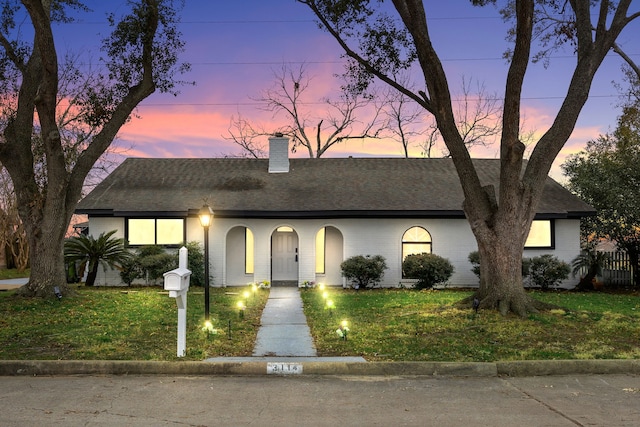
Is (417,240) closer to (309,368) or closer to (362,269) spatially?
(362,269)

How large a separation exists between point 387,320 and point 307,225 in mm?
9812

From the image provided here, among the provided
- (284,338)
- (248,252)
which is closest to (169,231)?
(248,252)

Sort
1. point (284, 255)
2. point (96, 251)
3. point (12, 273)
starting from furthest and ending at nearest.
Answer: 1. point (12, 273)
2. point (284, 255)
3. point (96, 251)

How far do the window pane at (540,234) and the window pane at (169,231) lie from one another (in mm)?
13077

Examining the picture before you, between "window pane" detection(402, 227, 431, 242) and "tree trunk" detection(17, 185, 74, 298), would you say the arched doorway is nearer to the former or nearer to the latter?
"window pane" detection(402, 227, 431, 242)

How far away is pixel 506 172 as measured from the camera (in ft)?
41.7

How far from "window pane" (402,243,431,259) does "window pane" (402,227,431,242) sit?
0.15 m

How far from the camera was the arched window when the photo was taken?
22.3 m

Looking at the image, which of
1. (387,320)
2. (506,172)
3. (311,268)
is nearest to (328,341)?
(387,320)

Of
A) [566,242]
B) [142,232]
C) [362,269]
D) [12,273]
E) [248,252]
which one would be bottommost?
[12,273]

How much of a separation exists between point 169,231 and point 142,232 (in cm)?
103

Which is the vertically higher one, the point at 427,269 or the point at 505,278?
the point at 505,278

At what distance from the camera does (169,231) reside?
22.3 meters

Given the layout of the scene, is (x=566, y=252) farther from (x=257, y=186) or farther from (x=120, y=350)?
(x=120, y=350)
